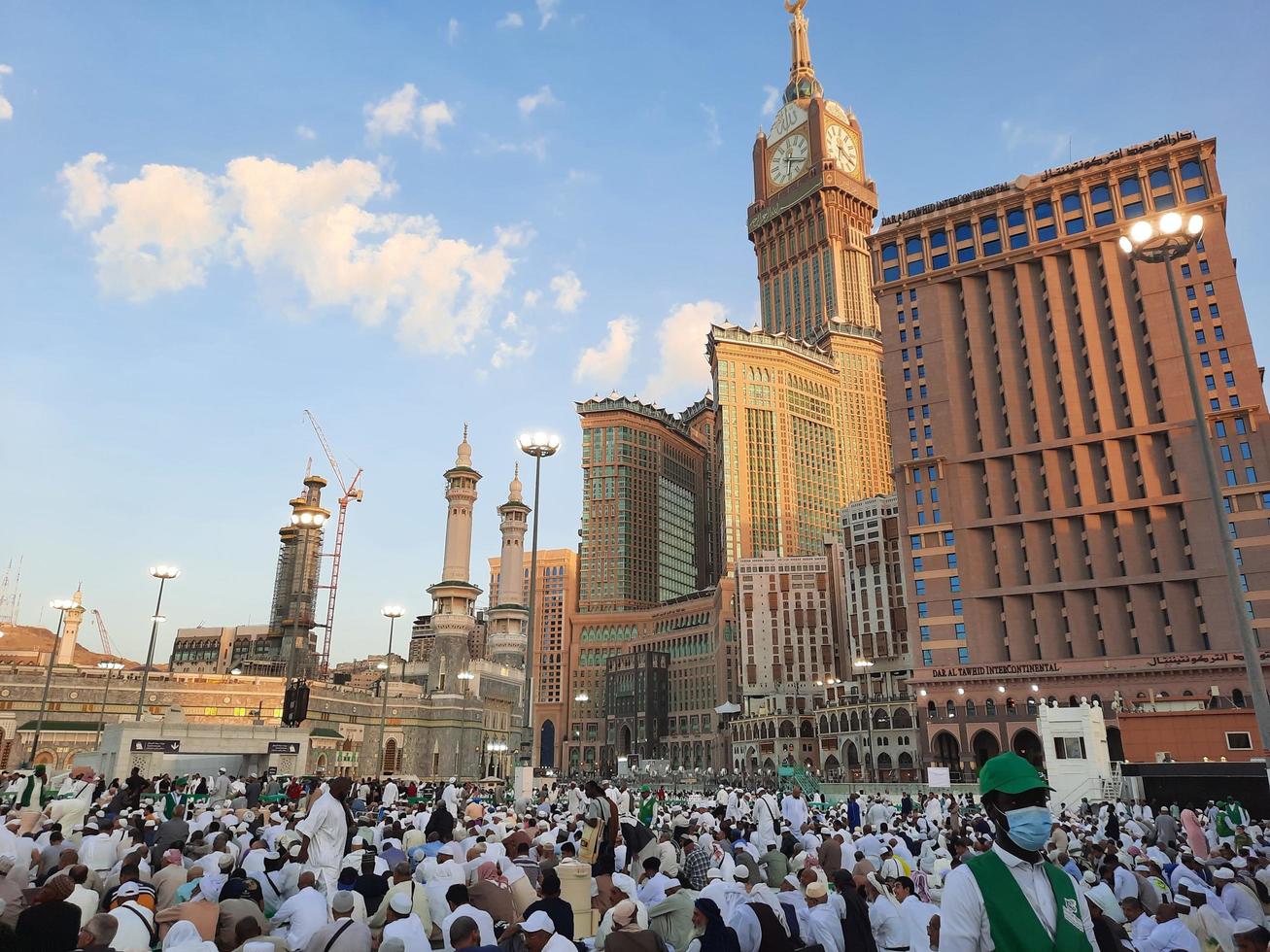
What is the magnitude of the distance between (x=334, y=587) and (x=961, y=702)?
104m

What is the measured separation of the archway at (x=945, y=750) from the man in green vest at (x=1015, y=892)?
256 feet

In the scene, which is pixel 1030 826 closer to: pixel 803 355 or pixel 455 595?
pixel 455 595

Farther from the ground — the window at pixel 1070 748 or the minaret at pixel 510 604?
the minaret at pixel 510 604

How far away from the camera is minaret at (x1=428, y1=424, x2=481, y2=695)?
7925 centimetres

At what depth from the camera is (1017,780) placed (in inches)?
161

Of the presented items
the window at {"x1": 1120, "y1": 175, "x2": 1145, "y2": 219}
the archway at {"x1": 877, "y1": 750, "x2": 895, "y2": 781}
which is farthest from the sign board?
the window at {"x1": 1120, "y1": 175, "x2": 1145, "y2": 219}

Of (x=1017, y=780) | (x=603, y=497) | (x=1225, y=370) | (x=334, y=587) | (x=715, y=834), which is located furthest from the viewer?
(x=603, y=497)

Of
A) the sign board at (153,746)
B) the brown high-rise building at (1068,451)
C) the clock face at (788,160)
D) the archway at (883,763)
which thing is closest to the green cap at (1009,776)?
the sign board at (153,746)

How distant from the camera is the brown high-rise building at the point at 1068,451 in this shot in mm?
68938

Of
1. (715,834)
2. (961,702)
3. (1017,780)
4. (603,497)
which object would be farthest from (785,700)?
(1017,780)

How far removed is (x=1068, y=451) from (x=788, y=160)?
108 meters

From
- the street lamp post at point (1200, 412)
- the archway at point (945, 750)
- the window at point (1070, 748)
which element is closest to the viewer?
the street lamp post at point (1200, 412)

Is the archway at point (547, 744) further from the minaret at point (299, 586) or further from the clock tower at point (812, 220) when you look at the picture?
the clock tower at point (812, 220)

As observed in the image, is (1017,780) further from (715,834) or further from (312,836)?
(715,834)
